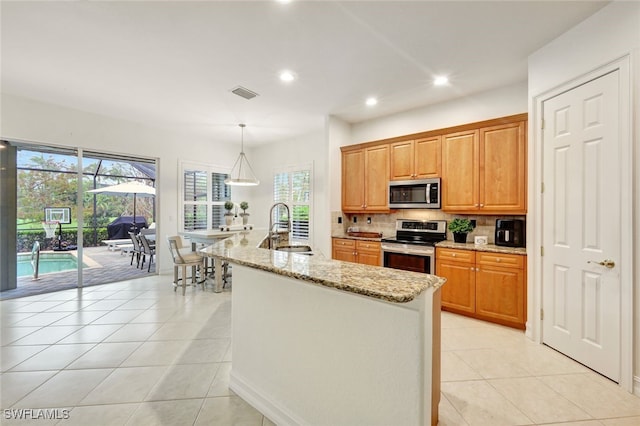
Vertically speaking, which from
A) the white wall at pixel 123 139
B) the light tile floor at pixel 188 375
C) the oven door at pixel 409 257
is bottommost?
the light tile floor at pixel 188 375

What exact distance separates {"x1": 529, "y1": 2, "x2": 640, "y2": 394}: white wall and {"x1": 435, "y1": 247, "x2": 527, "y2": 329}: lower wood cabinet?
26cm

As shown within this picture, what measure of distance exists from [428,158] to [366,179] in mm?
1037

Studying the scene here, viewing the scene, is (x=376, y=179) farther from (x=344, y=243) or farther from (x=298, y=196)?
(x=298, y=196)

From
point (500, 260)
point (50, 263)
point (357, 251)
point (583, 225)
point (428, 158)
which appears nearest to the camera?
point (583, 225)

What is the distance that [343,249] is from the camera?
4.46 meters

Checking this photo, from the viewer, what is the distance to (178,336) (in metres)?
2.81

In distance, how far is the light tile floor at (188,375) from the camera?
1.73 meters

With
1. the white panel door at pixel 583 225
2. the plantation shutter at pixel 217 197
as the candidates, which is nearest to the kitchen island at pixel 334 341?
the white panel door at pixel 583 225

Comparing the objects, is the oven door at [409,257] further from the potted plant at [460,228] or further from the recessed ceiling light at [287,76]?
the recessed ceiling light at [287,76]

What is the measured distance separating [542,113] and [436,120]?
1530mm

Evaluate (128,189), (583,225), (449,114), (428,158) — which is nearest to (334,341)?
(583,225)

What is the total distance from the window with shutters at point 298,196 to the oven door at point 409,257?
208 cm

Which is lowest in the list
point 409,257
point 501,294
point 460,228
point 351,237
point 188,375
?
point 188,375

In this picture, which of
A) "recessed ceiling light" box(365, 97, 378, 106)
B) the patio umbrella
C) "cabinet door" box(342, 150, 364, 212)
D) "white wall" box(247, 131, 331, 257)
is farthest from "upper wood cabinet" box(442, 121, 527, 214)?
the patio umbrella
